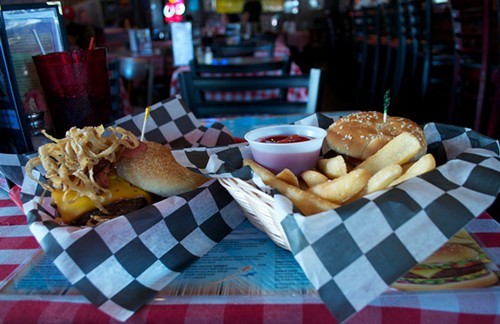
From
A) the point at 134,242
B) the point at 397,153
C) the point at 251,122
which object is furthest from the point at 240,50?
the point at 134,242

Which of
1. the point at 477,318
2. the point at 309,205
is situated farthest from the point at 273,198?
the point at 477,318

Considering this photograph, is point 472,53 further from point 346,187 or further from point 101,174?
point 101,174

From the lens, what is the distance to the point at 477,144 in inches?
38.1

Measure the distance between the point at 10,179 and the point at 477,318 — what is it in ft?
3.77

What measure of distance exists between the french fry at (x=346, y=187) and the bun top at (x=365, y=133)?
240 mm

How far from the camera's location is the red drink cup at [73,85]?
1218 mm

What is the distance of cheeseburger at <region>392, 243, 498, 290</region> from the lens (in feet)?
2.32

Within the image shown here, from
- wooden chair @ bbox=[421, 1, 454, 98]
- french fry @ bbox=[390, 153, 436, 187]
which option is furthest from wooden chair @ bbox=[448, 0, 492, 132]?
french fry @ bbox=[390, 153, 436, 187]

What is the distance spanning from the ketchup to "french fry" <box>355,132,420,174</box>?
0.20 m

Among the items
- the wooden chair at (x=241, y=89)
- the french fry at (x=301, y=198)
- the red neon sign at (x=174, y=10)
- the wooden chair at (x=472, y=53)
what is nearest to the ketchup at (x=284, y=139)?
the french fry at (x=301, y=198)

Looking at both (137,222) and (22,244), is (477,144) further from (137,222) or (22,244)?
(22,244)

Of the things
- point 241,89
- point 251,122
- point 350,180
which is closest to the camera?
point 350,180

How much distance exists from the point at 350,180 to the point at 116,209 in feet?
1.71

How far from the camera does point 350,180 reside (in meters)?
0.78
